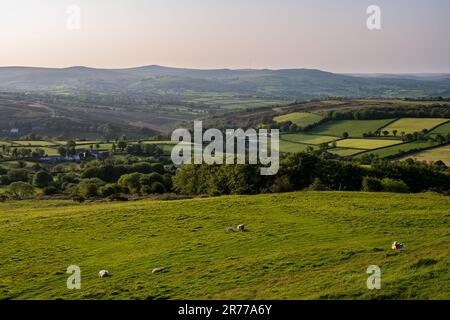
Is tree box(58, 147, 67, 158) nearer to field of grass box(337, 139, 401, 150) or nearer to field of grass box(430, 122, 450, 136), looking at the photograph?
field of grass box(337, 139, 401, 150)

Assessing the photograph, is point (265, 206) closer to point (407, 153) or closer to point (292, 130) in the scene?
point (407, 153)

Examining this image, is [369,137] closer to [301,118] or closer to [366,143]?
[366,143]

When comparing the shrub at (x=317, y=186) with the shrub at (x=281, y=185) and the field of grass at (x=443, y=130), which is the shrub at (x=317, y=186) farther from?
the field of grass at (x=443, y=130)

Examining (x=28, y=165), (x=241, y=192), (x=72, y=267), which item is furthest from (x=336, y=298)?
(x=28, y=165)

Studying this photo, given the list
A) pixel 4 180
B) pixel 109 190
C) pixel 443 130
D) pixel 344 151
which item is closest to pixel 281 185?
pixel 109 190

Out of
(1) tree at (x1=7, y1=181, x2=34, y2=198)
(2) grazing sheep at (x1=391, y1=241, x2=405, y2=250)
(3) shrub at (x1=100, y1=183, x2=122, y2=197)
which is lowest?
(1) tree at (x1=7, y1=181, x2=34, y2=198)

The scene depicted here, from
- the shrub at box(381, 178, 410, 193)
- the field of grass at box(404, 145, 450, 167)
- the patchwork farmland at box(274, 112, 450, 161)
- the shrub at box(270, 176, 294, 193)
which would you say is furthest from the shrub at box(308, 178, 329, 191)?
the patchwork farmland at box(274, 112, 450, 161)
